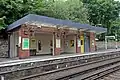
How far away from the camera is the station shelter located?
1850 centimetres

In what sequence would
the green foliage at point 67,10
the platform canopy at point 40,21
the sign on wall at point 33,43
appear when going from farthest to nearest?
the sign on wall at point 33,43 < the green foliage at point 67,10 < the platform canopy at point 40,21

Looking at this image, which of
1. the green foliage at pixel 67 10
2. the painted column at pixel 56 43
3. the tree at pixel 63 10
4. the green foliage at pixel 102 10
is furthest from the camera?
the green foliage at pixel 102 10

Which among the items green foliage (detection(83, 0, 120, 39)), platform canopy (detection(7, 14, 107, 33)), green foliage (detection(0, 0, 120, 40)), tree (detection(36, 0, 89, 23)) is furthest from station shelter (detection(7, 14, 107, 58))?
green foliage (detection(83, 0, 120, 39))

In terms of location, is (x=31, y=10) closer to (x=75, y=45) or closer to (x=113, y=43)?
(x=75, y=45)

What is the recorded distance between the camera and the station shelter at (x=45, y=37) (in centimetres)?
1850

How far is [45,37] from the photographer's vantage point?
2503 cm

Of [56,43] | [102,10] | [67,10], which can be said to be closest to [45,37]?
[56,43]

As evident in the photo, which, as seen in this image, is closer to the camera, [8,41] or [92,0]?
[8,41]

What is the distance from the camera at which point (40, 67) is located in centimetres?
1294

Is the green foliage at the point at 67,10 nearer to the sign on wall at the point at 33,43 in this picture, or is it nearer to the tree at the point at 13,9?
the tree at the point at 13,9

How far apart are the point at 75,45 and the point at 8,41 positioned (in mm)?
8831

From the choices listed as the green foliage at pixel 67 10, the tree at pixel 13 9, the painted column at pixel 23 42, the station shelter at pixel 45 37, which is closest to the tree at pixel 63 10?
the green foliage at pixel 67 10

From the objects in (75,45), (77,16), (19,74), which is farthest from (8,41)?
(77,16)

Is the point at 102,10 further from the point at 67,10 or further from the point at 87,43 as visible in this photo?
the point at 87,43
